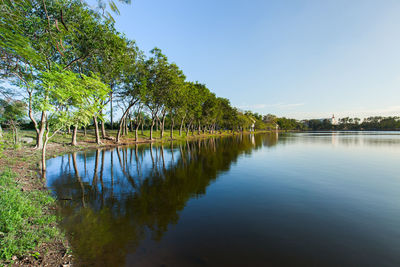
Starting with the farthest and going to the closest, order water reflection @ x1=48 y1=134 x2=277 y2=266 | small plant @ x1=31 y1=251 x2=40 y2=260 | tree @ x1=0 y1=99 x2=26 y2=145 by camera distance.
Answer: tree @ x1=0 y1=99 x2=26 y2=145
water reflection @ x1=48 y1=134 x2=277 y2=266
small plant @ x1=31 y1=251 x2=40 y2=260

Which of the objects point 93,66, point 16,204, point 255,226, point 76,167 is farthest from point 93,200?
point 93,66

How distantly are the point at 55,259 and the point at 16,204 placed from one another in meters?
3.39

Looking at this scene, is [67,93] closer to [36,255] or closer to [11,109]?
[36,255]

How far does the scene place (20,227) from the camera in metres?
5.84

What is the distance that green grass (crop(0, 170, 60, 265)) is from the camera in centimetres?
489

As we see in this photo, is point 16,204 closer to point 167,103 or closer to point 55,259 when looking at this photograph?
point 55,259


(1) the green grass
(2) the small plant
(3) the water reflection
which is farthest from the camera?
(3) the water reflection

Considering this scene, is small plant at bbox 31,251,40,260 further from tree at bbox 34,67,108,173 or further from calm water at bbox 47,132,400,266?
tree at bbox 34,67,108,173

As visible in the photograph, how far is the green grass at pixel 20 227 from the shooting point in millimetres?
4890

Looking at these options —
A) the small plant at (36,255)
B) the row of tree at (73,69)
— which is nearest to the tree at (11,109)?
the row of tree at (73,69)

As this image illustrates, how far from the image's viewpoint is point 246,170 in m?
17.1

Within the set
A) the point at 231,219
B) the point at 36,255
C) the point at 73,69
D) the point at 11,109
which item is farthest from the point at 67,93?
the point at 73,69

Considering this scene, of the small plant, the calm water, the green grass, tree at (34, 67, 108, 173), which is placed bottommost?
the calm water

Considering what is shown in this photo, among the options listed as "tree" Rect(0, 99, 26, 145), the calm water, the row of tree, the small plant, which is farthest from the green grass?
"tree" Rect(0, 99, 26, 145)
